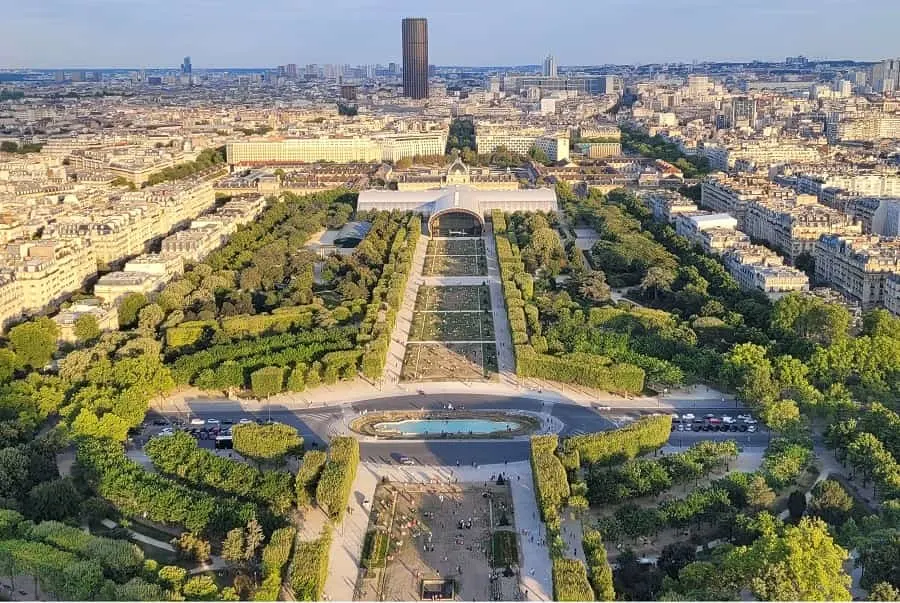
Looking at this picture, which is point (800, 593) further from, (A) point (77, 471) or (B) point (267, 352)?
(B) point (267, 352)

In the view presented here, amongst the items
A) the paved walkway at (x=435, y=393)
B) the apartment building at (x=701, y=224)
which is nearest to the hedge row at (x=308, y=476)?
the paved walkway at (x=435, y=393)

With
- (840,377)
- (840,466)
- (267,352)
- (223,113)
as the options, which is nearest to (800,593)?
(840,466)

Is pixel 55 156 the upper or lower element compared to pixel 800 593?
upper

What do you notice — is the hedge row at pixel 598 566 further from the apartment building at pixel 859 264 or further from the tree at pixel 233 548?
the apartment building at pixel 859 264

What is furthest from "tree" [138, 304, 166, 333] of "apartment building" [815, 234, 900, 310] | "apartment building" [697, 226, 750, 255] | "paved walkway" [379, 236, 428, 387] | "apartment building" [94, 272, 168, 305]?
"apartment building" [815, 234, 900, 310]

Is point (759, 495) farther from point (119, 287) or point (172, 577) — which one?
point (119, 287)

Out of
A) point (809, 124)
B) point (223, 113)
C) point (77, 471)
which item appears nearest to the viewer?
point (77, 471)

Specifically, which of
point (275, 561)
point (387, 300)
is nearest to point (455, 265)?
point (387, 300)

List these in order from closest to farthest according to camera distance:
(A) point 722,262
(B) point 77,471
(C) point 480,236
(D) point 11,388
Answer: (B) point 77,471, (D) point 11,388, (A) point 722,262, (C) point 480,236
